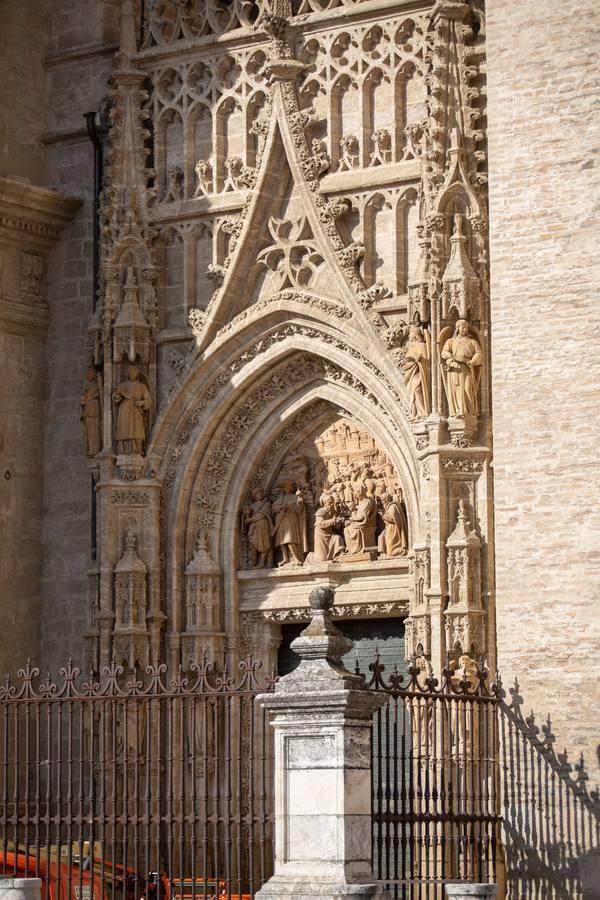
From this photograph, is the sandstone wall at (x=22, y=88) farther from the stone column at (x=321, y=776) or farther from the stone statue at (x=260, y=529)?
the stone column at (x=321, y=776)

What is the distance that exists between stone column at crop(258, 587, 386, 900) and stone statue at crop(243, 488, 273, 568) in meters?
6.59

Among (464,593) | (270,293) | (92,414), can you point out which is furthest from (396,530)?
(92,414)

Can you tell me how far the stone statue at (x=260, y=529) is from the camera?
20219 millimetres

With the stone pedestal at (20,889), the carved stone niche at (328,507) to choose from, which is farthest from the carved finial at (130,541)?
the stone pedestal at (20,889)

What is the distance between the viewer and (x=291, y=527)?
20.1m

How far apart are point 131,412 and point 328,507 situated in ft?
6.84

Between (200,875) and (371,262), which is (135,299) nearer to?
(371,262)

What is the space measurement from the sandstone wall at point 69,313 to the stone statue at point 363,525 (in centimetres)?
270

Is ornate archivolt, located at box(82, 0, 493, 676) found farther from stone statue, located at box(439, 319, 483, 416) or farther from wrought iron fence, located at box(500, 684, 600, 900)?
wrought iron fence, located at box(500, 684, 600, 900)

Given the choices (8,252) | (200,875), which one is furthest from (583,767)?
(8,252)

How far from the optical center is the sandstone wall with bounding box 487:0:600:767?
16812 mm

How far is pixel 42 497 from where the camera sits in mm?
21078

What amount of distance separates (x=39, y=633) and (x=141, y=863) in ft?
8.60

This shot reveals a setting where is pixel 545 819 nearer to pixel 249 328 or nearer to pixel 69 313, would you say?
pixel 249 328
